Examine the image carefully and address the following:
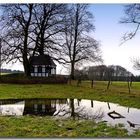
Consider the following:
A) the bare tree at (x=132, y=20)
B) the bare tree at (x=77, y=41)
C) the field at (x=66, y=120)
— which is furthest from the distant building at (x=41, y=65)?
the bare tree at (x=132, y=20)

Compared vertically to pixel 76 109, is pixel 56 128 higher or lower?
lower

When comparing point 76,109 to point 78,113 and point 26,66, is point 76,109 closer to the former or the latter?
point 78,113

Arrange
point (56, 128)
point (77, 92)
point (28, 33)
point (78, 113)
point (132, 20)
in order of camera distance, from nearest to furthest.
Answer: point (56, 128)
point (132, 20)
point (78, 113)
point (28, 33)
point (77, 92)

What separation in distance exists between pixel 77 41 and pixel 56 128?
8.64ft

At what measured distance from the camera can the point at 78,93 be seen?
1166 centimetres

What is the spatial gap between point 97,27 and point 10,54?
2209mm

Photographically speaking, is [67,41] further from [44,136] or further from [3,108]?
[44,136]

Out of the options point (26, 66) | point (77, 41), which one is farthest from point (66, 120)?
point (77, 41)

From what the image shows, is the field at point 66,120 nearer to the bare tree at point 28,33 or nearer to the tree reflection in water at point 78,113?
the tree reflection in water at point 78,113

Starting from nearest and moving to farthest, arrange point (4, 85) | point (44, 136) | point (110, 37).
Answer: point (44, 136) → point (110, 37) → point (4, 85)

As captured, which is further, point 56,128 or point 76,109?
point 76,109

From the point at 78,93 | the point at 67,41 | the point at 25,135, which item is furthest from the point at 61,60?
the point at 25,135

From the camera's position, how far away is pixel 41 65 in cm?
983

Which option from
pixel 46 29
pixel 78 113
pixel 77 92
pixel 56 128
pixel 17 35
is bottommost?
pixel 56 128
